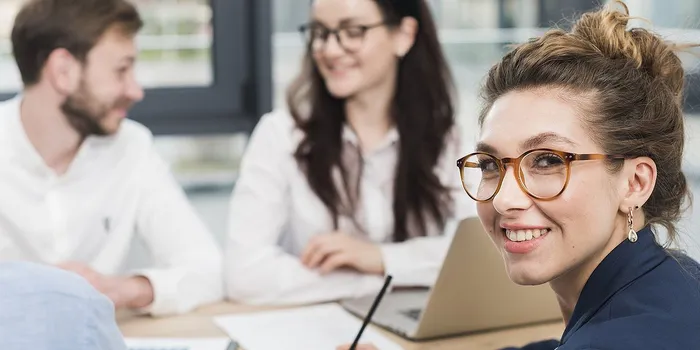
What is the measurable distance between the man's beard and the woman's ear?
66cm

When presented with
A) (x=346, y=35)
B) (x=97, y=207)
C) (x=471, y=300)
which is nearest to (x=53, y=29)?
(x=97, y=207)

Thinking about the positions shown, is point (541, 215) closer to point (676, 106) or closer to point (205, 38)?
point (676, 106)

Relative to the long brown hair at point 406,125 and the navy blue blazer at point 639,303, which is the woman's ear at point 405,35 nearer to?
the long brown hair at point 406,125

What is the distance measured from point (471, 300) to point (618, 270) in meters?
0.48

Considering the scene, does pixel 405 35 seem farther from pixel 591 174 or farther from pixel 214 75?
pixel 591 174

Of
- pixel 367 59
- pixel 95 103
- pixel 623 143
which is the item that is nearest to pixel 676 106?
pixel 623 143

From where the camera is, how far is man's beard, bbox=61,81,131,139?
210 cm

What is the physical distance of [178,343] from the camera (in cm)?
155

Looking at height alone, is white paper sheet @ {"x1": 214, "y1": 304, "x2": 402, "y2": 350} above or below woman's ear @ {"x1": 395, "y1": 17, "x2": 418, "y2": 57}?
below

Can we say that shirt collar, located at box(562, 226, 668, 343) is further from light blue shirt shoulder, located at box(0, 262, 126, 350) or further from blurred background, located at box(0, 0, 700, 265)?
blurred background, located at box(0, 0, 700, 265)

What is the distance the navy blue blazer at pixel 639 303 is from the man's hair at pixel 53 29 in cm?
136

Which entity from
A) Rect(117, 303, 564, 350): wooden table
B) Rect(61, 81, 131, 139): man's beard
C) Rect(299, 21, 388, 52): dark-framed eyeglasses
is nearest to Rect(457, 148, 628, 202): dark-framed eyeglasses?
Rect(117, 303, 564, 350): wooden table

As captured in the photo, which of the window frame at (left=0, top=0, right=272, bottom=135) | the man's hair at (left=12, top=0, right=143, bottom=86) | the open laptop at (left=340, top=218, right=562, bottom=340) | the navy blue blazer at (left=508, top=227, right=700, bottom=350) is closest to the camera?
the navy blue blazer at (left=508, top=227, right=700, bottom=350)

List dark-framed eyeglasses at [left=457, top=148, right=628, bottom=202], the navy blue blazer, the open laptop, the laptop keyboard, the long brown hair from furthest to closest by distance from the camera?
the long brown hair → the laptop keyboard → the open laptop → dark-framed eyeglasses at [left=457, top=148, right=628, bottom=202] → the navy blue blazer
